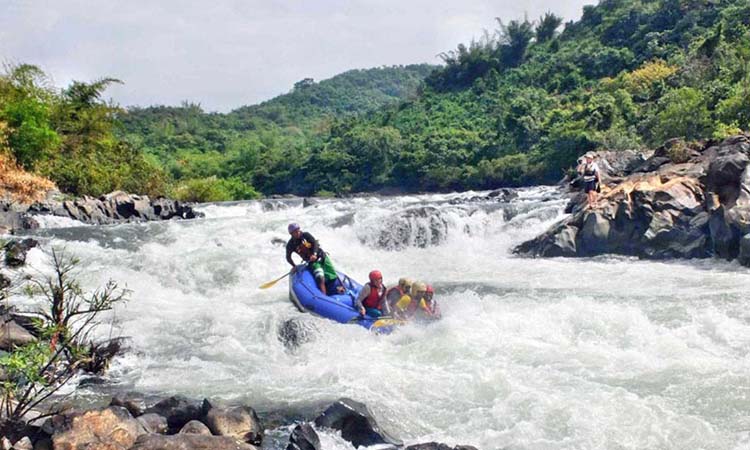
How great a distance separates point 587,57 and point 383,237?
3434cm

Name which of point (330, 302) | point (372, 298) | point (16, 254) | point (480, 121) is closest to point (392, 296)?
point (372, 298)

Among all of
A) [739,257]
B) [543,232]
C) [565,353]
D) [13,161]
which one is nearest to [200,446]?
[565,353]

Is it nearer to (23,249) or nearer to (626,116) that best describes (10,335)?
(23,249)

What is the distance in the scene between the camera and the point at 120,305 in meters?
10.4

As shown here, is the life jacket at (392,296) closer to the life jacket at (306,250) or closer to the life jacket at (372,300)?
the life jacket at (372,300)

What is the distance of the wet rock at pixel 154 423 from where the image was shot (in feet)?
17.7

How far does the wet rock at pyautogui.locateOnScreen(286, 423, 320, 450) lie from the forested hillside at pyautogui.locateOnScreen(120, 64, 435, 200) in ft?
83.5

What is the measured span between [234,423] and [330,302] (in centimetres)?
403

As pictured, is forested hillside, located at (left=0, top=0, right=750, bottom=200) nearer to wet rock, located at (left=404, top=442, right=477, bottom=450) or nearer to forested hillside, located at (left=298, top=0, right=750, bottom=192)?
forested hillside, located at (left=298, top=0, right=750, bottom=192)

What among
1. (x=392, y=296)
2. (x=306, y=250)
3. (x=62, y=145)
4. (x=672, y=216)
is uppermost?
(x=62, y=145)

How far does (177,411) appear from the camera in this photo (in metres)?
5.67

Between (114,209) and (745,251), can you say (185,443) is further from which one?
(114,209)

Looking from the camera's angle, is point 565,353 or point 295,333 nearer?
point 565,353

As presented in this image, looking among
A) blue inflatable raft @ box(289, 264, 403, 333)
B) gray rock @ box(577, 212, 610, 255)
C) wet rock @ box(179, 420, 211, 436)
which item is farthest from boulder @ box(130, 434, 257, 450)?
gray rock @ box(577, 212, 610, 255)
